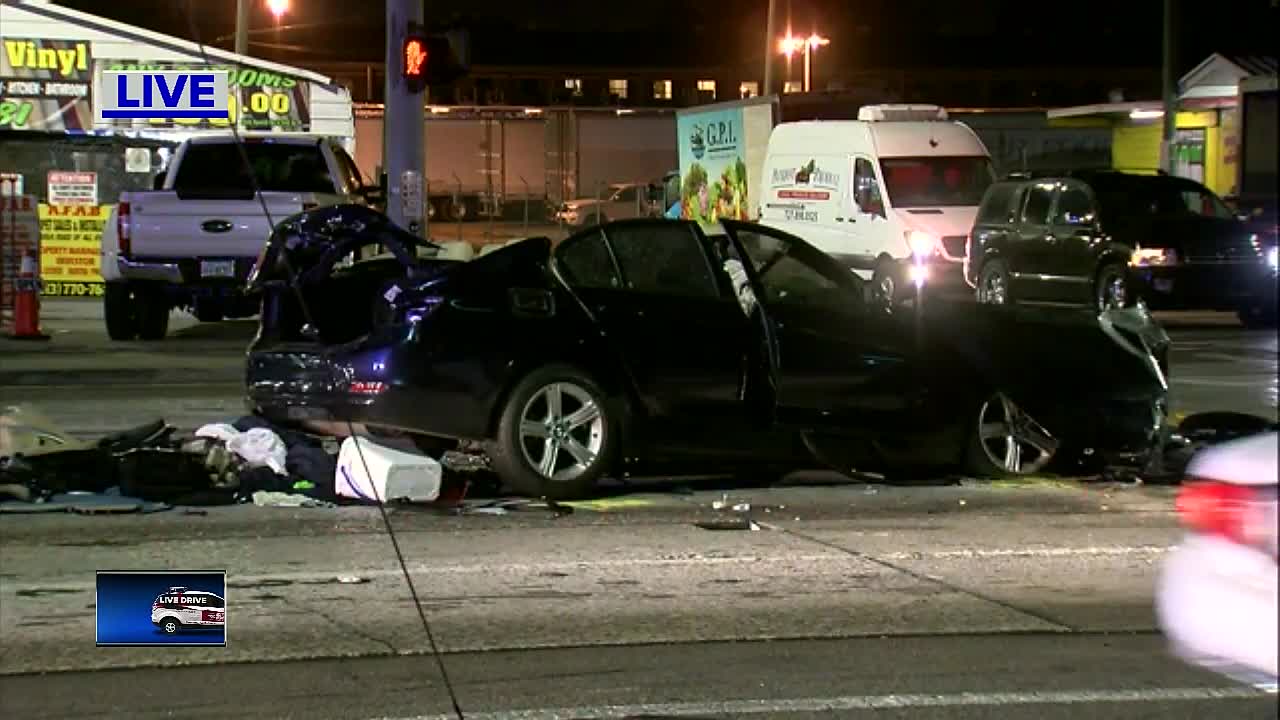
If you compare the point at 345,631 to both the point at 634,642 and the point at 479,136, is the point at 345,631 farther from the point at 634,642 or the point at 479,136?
the point at 479,136

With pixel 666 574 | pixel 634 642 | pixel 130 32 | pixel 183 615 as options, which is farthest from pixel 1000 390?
pixel 130 32

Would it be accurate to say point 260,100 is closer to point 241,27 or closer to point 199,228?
point 241,27

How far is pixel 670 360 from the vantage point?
29.3 feet

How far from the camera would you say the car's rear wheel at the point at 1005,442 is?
9547mm

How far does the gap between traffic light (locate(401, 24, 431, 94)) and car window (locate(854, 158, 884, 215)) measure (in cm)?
805

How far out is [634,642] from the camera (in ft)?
20.7

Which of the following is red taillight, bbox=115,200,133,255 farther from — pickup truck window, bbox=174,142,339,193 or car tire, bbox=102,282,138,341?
pickup truck window, bbox=174,142,339,193

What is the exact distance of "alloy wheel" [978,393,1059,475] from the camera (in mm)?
9570

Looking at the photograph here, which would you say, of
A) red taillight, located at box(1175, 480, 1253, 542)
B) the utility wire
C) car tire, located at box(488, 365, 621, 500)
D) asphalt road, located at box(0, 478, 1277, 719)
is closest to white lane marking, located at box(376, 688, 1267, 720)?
asphalt road, located at box(0, 478, 1277, 719)

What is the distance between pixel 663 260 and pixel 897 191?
41.0ft

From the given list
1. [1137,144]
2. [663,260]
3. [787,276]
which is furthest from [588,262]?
[1137,144]

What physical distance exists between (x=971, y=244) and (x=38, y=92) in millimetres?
15302

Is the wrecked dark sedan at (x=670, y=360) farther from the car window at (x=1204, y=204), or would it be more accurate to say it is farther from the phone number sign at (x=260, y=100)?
the phone number sign at (x=260, y=100)

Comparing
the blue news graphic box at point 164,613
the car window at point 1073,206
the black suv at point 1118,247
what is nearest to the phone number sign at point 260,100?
the black suv at point 1118,247
